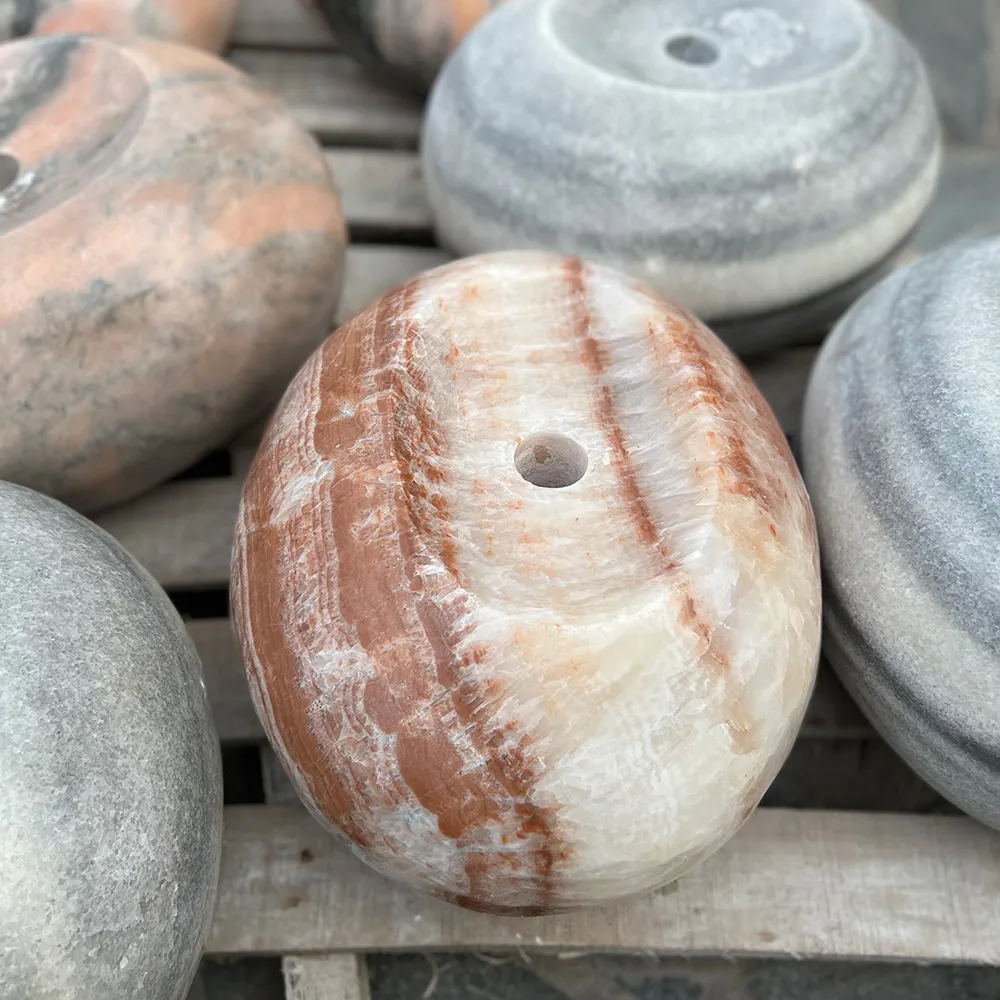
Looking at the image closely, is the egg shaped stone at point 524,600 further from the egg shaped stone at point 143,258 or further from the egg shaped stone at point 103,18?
the egg shaped stone at point 103,18

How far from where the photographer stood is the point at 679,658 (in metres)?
0.60

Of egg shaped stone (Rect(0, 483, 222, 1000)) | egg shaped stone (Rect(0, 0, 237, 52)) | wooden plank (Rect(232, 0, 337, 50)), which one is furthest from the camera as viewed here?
wooden plank (Rect(232, 0, 337, 50))

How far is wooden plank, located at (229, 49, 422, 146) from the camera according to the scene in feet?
4.53

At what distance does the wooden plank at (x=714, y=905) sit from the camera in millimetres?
795

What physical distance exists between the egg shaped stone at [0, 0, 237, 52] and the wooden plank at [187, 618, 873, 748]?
70 cm

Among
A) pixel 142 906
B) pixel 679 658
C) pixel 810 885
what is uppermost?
pixel 679 658

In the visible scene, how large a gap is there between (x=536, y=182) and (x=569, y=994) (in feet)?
2.40

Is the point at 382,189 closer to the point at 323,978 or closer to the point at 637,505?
the point at 637,505

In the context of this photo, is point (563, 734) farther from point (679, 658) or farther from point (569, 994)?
point (569, 994)

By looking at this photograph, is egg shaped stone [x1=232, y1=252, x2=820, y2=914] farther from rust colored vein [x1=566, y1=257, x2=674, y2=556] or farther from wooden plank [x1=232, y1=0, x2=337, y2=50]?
wooden plank [x1=232, y1=0, x2=337, y2=50]

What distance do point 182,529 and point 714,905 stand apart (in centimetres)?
60

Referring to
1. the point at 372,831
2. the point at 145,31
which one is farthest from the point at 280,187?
the point at 372,831

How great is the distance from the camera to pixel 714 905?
0.81 metres

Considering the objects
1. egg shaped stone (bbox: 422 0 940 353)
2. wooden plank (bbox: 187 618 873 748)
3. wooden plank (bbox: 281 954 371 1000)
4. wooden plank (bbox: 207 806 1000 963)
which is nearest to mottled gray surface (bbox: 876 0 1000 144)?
egg shaped stone (bbox: 422 0 940 353)
